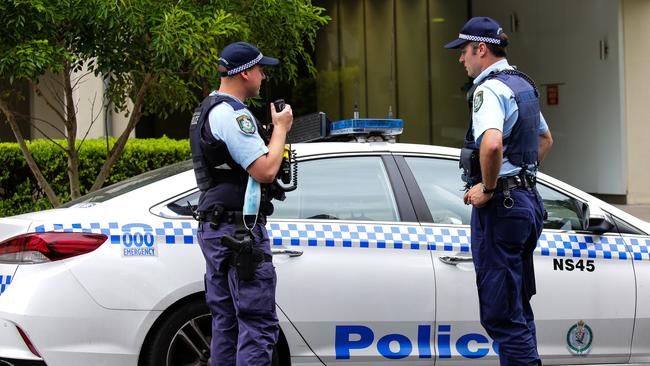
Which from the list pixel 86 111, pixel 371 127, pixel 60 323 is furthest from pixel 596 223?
pixel 86 111

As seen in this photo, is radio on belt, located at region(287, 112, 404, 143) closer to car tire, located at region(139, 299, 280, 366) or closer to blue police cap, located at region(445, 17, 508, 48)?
blue police cap, located at region(445, 17, 508, 48)

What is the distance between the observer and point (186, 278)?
4543mm

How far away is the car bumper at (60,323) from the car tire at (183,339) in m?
0.10

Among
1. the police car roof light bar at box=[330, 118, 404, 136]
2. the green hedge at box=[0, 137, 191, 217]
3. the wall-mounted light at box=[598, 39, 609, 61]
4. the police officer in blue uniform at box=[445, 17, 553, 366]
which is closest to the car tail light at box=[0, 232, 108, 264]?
the police car roof light bar at box=[330, 118, 404, 136]

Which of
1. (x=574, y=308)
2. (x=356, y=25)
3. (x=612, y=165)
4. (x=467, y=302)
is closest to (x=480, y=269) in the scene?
(x=467, y=302)

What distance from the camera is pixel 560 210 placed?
515 centimetres

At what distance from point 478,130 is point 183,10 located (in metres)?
2.73

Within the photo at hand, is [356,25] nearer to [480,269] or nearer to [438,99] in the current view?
[438,99]

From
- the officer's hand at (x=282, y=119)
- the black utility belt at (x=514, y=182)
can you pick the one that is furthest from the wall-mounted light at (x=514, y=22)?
the officer's hand at (x=282, y=119)

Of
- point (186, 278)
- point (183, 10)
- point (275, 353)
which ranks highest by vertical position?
point (183, 10)

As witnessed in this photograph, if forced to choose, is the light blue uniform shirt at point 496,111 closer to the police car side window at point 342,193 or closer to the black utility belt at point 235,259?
the police car side window at point 342,193

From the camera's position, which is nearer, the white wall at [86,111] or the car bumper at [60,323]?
the car bumper at [60,323]

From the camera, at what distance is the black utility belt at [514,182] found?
14.1 ft

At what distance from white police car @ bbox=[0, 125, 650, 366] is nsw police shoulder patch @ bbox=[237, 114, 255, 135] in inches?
36.6
